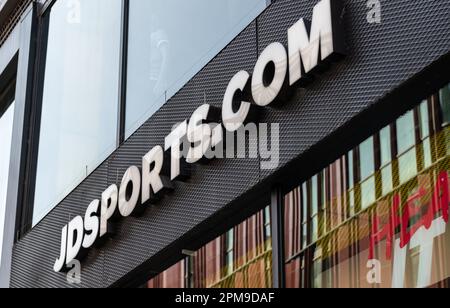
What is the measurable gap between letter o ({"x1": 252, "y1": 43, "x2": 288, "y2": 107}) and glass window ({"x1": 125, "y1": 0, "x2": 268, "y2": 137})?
0.58 metres

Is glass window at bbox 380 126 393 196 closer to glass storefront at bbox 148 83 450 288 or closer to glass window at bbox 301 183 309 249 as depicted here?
glass storefront at bbox 148 83 450 288

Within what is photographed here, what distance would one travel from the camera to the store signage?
572 centimetres

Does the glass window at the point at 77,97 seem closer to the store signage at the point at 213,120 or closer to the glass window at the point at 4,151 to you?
the store signage at the point at 213,120

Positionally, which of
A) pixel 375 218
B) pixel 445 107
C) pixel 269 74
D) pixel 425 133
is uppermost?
pixel 269 74

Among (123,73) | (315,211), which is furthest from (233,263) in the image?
(123,73)

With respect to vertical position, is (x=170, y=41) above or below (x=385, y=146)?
above

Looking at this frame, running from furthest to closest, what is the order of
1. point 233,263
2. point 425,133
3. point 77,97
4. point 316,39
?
point 77,97
point 233,263
point 425,133
point 316,39

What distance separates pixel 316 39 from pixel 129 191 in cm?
270

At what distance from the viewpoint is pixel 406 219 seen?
6441 millimetres

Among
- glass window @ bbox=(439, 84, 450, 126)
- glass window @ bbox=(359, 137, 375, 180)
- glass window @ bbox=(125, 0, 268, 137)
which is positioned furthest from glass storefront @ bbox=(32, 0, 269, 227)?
glass window @ bbox=(439, 84, 450, 126)

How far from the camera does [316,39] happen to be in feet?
18.8

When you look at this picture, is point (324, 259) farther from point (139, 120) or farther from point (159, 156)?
point (139, 120)

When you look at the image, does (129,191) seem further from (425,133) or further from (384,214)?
(425,133)
